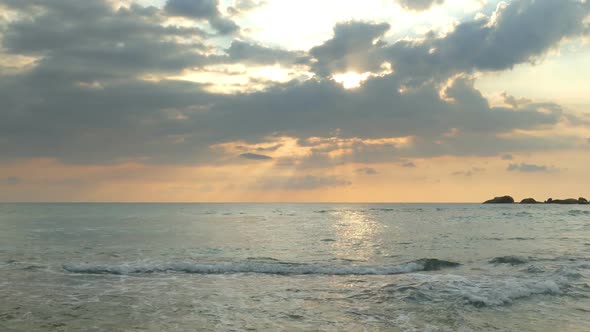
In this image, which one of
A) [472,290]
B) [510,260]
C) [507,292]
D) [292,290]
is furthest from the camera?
[510,260]

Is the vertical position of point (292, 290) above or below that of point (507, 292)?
below

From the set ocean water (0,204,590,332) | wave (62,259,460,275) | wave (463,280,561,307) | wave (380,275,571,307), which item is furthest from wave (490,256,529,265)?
wave (463,280,561,307)

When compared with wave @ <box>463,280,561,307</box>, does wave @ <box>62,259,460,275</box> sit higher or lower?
lower

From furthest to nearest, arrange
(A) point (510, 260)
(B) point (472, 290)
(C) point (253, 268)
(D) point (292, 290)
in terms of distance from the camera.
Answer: (A) point (510, 260)
(C) point (253, 268)
(D) point (292, 290)
(B) point (472, 290)

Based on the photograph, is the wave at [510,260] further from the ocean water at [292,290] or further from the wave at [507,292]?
the wave at [507,292]

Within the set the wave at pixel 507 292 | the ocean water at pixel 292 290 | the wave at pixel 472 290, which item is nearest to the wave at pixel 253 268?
the ocean water at pixel 292 290

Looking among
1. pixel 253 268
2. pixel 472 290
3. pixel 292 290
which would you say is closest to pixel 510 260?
pixel 472 290

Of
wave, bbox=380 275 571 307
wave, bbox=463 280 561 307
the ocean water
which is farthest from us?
wave, bbox=380 275 571 307

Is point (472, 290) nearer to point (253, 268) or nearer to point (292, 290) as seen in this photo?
point (292, 290)

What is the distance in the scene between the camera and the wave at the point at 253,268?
23.1 meters

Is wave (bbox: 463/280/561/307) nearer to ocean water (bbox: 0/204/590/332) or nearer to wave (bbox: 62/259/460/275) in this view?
ocean water (bbox: 0/204/590/332)

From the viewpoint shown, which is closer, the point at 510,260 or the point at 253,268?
the point at 253,268

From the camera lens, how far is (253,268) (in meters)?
24.0

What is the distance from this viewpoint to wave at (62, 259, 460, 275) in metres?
23.1
